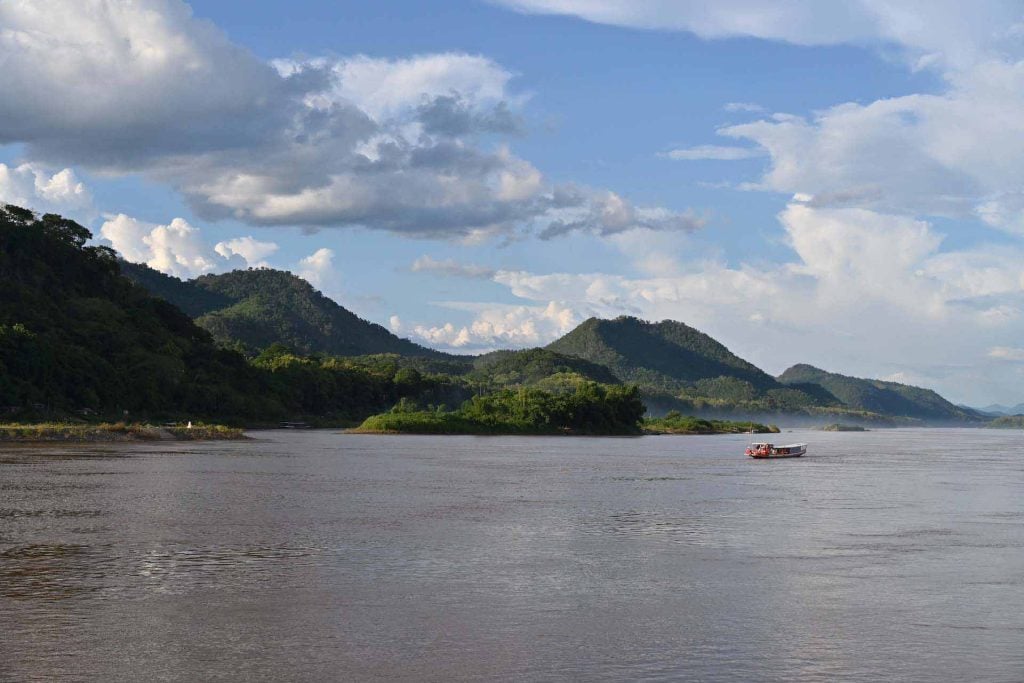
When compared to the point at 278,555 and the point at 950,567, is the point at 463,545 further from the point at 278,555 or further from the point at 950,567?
the point at 950,567

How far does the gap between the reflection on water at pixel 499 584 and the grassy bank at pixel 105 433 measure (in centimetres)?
5121

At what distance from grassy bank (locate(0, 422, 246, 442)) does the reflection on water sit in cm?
5121

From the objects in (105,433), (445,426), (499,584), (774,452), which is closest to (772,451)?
(774,452)

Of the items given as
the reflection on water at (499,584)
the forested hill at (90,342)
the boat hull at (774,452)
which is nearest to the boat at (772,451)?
the boat hull at (774,452)

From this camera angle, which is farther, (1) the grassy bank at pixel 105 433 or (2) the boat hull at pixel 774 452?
(2) the boat hull at pixel 774 452

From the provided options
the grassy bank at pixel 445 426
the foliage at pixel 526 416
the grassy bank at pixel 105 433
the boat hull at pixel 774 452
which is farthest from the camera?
the foliage at pixel 526 416

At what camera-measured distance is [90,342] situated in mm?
150750

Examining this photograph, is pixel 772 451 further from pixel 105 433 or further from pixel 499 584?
pixel 499 584

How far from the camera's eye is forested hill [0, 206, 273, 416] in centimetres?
12888

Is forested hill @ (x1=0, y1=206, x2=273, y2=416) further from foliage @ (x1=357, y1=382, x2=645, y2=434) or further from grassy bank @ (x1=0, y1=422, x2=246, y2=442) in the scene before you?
foliage @ (x1=357, y1=382, x2=645, y2=434)

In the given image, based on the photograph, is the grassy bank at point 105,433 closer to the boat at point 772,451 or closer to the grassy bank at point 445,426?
the grassy bank at point 445,426

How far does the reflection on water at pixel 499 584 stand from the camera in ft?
58.6

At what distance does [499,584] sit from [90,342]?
139 m

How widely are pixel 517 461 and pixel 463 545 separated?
180 feet
